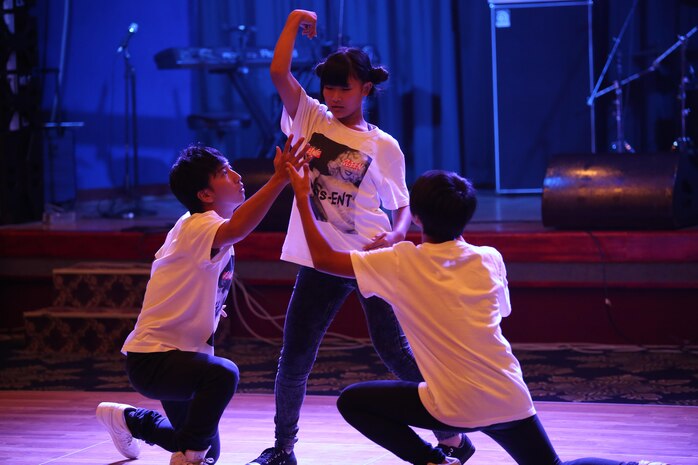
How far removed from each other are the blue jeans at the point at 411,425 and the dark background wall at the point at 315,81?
14.4 ft

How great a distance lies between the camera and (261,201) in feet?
8.61

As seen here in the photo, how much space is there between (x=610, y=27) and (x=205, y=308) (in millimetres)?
5306

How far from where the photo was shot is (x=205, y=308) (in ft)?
9.08

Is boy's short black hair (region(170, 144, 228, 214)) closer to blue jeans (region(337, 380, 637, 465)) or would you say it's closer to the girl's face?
the girl's face

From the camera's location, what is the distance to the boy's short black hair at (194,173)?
2.80 meters

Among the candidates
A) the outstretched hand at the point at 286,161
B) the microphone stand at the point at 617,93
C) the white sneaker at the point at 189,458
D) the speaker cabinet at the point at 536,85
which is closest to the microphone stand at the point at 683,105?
the microphone stand at the point at 617,93

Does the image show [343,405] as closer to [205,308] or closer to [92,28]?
[205,308]

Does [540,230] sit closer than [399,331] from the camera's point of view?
No

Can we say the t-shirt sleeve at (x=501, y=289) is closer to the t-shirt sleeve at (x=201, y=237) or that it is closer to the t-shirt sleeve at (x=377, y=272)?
the t-shirt sleeve at (x=377, y=272)

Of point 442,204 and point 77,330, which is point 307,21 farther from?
point 77,330

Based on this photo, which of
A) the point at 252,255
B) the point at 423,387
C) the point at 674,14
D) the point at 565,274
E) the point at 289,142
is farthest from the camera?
the point at 674,14

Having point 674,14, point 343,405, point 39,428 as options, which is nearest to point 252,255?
point 39,428

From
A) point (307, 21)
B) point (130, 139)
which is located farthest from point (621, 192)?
point (130, 139)

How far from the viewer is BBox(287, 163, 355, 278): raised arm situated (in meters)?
2.44
